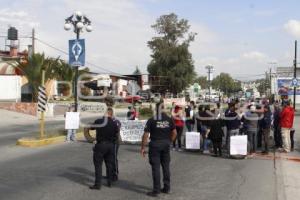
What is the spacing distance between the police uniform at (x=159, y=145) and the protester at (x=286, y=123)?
26.2 ft

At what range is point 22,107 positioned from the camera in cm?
3988

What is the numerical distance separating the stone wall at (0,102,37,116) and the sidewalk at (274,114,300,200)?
25488 mm

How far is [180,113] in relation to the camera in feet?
55.3

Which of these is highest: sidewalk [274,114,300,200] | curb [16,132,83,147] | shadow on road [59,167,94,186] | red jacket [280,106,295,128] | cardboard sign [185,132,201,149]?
red jacket [280,106,295,128]

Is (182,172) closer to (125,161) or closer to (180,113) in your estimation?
(125,161)

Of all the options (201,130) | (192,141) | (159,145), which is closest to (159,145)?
(159,145)

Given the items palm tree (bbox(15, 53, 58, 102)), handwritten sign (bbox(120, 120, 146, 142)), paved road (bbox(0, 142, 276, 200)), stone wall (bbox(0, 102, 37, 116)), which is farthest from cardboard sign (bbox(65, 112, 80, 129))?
palm tree (bbox(15, 53, 58, 102))

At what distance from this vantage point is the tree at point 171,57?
74000 mm

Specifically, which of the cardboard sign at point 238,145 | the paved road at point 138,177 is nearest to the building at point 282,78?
the cardboard sign at point 238,145

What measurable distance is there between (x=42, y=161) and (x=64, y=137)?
6.28m

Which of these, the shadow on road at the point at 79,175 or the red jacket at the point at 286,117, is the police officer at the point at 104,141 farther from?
the red jacket at the point at 286,117

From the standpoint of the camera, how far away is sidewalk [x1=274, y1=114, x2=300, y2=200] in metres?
10.0

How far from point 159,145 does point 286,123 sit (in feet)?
27.6

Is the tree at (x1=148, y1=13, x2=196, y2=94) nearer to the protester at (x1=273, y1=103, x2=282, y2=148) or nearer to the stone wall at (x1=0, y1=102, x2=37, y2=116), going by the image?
the stone wall at (x1=0, y1=102, x2=37, y2=116)
